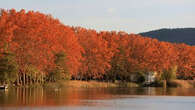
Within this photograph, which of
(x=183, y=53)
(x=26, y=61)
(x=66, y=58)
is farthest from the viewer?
(x=183, y=53)

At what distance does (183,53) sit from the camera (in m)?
141

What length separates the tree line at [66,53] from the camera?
3216 inches

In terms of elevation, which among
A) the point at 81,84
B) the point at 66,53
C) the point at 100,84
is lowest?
the point at 100,84

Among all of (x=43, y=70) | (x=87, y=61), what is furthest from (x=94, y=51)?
(x=43, y=70)

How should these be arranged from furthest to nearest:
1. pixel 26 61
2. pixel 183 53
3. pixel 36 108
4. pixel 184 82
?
pixel 183 53 < pixel 184 82 < pixel 26 61 < pixel 36 108

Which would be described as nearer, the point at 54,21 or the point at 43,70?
the point at 43,70

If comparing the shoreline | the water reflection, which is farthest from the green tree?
the water reflection

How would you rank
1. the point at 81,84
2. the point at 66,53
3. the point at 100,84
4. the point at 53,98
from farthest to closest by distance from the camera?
the point at 100,84, the point at 81,84, the point at 66,53, the point at 53,98

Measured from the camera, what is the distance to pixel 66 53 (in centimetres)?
9512

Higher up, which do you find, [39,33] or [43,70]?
[39,33]

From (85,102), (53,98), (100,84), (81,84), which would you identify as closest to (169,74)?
(100,84)

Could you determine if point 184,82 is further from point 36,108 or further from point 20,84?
point 36,108

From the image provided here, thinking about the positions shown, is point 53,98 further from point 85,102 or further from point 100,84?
point 100,84

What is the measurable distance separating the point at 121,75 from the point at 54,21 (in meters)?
29.9
